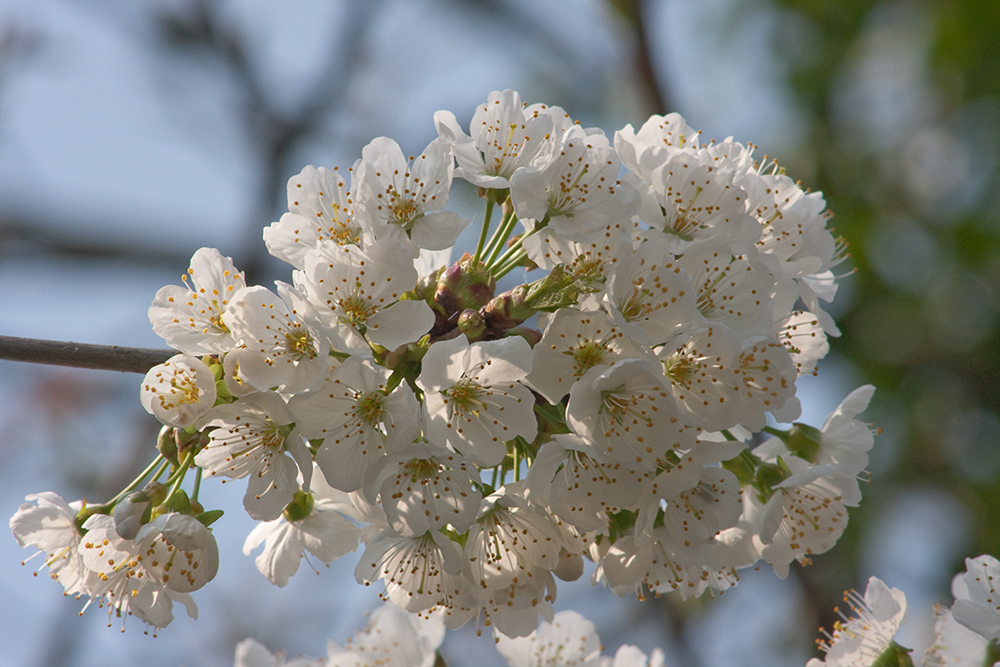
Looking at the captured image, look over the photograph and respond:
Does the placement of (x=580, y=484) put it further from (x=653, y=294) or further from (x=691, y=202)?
(x=691, y=202)

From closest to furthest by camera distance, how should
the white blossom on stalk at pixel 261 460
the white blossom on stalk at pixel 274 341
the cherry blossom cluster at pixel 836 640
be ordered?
1. the white blossom on stalk at pixel 274 341
2. the white blossom on stalk at pixel 261 460
3. the cherry blossom cluster at pixel 836 640

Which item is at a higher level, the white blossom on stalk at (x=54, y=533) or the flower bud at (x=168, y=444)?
the flower bud at (x=168, y=444)

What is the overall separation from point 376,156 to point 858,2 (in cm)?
579

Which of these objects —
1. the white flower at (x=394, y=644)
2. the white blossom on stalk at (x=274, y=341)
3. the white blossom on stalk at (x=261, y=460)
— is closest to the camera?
the white blossom on stalk at (x=274, y=341)

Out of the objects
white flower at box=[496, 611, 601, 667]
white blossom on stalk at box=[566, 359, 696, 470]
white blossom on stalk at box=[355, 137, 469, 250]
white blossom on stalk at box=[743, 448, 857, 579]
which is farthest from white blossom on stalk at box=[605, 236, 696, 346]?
white flower at box=[496, 611, 601, 667]

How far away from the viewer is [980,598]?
2.07m

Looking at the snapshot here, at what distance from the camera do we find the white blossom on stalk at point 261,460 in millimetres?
1782

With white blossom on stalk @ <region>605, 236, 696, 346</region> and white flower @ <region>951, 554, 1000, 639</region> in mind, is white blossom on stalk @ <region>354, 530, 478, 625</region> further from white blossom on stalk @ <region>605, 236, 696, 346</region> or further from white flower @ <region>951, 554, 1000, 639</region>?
white flower @ <region>951, 554, 1000, 639</region>

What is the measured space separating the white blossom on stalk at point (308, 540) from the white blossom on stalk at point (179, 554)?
1.07 ft

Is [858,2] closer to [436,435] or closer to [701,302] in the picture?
[701,302]

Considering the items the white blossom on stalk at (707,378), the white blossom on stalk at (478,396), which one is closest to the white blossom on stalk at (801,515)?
the white blossom on stalk at (707,378)

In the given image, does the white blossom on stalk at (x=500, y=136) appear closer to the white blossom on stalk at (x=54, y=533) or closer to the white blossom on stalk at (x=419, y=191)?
the white blossom on stalk at (x=419, y=191)

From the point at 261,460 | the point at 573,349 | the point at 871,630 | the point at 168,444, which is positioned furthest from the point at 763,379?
the point at 168,444

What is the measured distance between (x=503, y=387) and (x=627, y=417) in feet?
0.91
